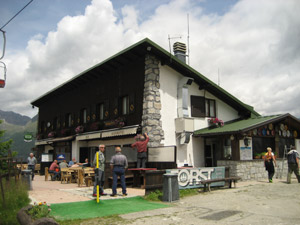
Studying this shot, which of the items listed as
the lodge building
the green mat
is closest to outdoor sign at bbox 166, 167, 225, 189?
the lodge building

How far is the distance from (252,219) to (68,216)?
4.40 metres

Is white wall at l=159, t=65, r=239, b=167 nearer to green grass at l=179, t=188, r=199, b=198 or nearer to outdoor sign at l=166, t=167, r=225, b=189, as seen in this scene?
outdoor sign at l=166, t=167, r=225, b=189

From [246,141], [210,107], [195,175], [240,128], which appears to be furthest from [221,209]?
[210,107]

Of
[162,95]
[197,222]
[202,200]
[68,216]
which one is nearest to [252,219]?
[197,222]

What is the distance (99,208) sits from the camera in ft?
27.2

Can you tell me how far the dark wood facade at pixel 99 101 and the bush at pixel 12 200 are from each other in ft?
29.6

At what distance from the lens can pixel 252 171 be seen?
15359 mm

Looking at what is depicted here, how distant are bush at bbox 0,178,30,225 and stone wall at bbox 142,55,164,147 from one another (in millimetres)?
8303

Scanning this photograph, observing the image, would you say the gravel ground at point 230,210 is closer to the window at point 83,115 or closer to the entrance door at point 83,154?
the entrance door at point 83,154

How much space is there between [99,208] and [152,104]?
7710 mm

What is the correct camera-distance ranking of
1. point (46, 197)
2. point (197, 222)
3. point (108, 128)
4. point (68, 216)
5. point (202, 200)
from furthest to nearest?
point (108, 128)
point (46, 197)
point (202, 200)
point (68, 216)
point (197, 222)

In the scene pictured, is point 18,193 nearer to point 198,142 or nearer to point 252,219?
A: point 252,219

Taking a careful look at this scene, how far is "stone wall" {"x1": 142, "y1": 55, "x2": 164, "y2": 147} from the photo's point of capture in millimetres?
14938

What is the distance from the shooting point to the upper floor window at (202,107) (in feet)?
56.9
